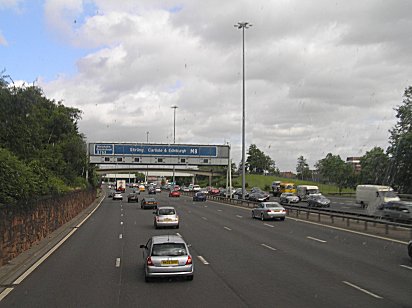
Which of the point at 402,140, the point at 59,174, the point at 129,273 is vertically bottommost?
the point at 129,273

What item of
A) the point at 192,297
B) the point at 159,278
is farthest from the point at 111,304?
the point at 159,278

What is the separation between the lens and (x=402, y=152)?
6731 cm

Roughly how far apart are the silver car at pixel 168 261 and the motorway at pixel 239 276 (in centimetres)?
29

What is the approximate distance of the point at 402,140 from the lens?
2628 inches

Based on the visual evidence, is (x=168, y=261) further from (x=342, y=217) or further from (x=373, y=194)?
(x=373, y=194)

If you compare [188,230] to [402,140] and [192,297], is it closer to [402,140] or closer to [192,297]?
[192,297]

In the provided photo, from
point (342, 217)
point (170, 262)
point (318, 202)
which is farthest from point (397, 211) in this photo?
point (170, 262)

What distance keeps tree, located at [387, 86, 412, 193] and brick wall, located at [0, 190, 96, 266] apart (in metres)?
47.9

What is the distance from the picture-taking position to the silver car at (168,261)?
13.2 metres

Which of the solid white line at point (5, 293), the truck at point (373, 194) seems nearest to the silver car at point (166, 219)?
the solid white line at point (5, 293)

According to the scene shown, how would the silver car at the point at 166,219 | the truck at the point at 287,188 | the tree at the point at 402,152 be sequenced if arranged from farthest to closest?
1. the truck at the point at 287,188
2. the tree at the point at 402,152
3. the silver car at the point at 166,219

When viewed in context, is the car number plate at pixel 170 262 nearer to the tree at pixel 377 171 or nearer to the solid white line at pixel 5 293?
the solid white line at pixel 5 293

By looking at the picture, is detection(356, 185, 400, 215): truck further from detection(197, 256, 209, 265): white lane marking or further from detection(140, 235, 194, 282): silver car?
detection(140, 235, 194, 282): silver car

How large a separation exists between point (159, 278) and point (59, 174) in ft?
145
